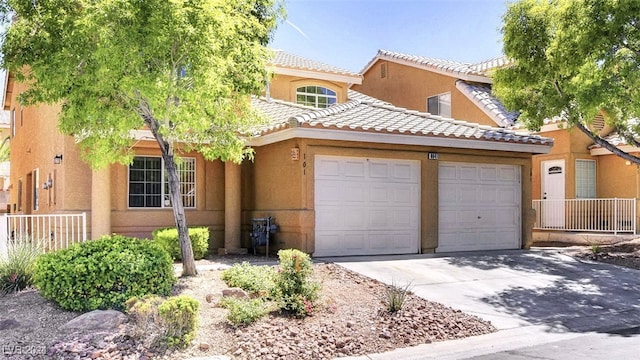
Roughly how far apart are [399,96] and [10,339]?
1968 centimetres

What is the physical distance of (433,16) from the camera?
17.8 metres

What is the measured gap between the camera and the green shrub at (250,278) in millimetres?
8805

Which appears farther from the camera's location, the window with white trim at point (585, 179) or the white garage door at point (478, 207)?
the window with white trim at point (585, 179)

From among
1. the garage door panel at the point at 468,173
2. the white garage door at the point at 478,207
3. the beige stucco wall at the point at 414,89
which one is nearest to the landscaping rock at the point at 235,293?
the white garage door at the point at 478,207

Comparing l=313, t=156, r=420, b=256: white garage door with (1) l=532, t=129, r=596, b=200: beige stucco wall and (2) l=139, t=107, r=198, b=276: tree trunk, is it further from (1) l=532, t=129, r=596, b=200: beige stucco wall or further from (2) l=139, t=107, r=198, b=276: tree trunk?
(1) l=532, t=129, r=596, b=200: beige stucco wall

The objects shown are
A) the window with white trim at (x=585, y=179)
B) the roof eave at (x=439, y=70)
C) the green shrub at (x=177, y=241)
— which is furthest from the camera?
the roof eave at (x=439, y=70)

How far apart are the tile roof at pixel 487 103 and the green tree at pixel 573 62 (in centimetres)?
362

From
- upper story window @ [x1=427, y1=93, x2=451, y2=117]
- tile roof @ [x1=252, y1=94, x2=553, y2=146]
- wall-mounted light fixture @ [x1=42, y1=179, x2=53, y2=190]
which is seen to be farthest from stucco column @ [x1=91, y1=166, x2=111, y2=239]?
upper story window @ [x1=427, y1=93, x2=451, y2=117]

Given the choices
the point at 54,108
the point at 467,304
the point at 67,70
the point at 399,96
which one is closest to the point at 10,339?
the point at 67,70

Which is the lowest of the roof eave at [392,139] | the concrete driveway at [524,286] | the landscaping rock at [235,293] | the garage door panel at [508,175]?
the concrete driveway at [524,286]

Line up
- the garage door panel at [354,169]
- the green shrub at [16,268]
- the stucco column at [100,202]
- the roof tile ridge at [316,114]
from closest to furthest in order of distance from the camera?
the green shrub at [16,268], the roof tile ridge at [316,114], the stucco column at [100,202], the garage door panel at [354,169]

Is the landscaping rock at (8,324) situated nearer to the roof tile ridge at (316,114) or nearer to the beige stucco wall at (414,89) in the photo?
the roof tile ridge at (316,114)

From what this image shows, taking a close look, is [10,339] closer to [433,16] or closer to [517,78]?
[517,78]

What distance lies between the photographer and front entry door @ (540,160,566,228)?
19.0 meters
